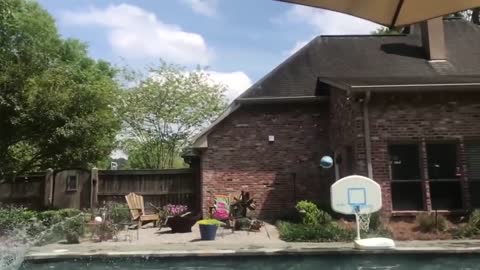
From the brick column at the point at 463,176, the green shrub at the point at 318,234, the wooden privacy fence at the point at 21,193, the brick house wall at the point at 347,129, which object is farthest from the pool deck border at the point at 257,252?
the wooden privacy fence at the point at 21,193

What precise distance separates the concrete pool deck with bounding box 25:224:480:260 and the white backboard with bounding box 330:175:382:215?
31.2 inches

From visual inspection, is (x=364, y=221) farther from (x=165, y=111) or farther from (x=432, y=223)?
(x=165, y=111)

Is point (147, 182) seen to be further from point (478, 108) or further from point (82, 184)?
point (478, 108)

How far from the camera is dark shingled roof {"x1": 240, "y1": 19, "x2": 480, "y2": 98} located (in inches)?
592

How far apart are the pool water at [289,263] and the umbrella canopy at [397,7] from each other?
6876mm

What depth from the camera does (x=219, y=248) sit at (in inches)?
369

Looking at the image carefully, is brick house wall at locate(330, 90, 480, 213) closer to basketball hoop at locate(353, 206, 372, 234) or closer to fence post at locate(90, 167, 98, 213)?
basketball hoop at locate(353, 206, 372, 234)

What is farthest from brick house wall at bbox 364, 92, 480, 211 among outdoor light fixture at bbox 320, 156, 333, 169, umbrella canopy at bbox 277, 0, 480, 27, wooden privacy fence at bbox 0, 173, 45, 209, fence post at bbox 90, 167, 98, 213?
umbrella canopy at bbox 277, 0, 480, 27

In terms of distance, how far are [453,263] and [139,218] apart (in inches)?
314

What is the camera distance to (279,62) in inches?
646

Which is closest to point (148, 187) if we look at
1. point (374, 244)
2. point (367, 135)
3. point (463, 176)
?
point (367, 135)

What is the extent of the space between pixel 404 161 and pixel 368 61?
4.50 metres

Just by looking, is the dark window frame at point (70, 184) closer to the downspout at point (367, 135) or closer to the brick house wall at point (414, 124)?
the brick house wall at point (414, 124)

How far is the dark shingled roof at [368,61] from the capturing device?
15047 mm
